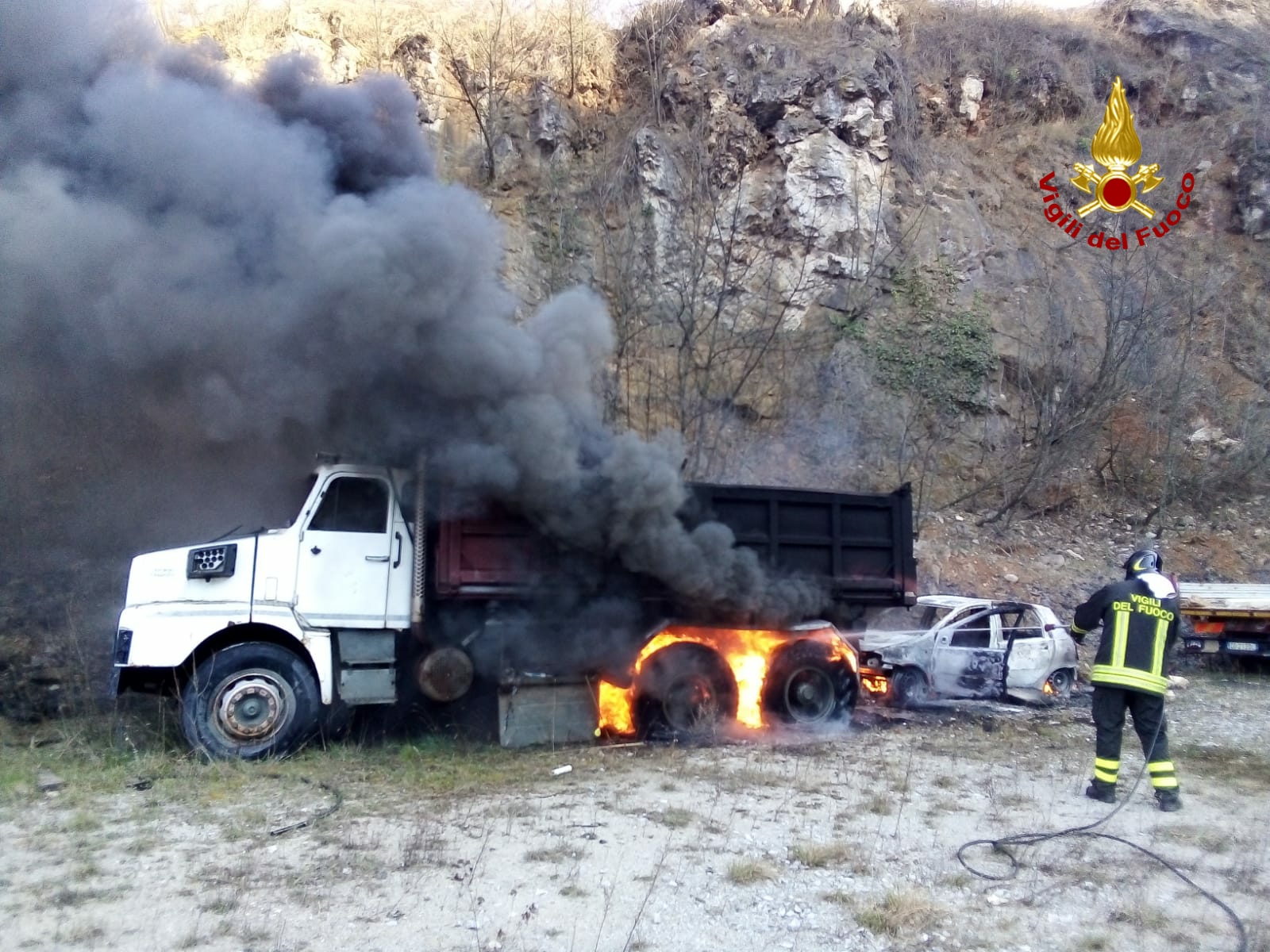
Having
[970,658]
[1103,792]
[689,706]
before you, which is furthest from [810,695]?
[1103,792]

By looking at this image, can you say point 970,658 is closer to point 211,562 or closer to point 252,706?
point 252,706

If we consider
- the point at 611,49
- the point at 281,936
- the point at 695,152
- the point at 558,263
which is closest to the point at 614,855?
the point at 281,936

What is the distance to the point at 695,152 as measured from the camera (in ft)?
65.2

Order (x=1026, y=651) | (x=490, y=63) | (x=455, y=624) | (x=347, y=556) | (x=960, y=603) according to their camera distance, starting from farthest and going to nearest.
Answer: (x=490, y=63), (x=960, y=603), (x=1026, y=651), (x=455, y=624), (x=347, y=556)

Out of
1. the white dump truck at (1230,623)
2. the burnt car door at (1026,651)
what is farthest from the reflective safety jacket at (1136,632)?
the white dump truck at (1230,623)

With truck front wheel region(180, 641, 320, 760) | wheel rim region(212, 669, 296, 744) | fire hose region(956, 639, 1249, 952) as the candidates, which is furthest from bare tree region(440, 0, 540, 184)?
fire hose region(956, 639, 1249, 952)

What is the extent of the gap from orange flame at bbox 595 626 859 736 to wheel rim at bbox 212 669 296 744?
2738mm

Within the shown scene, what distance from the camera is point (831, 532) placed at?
31.0ft

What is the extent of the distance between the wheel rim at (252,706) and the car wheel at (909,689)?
6.77 meters

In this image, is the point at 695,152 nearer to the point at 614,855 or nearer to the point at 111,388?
the point at 111,388

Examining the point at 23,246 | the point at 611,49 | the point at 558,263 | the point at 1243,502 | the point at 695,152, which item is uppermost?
the point at 611,49

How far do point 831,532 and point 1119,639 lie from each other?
2967mm

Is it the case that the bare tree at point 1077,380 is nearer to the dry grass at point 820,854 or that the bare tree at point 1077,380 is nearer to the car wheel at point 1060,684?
the car wheel at point 1060,684

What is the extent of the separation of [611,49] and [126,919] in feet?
70.8
